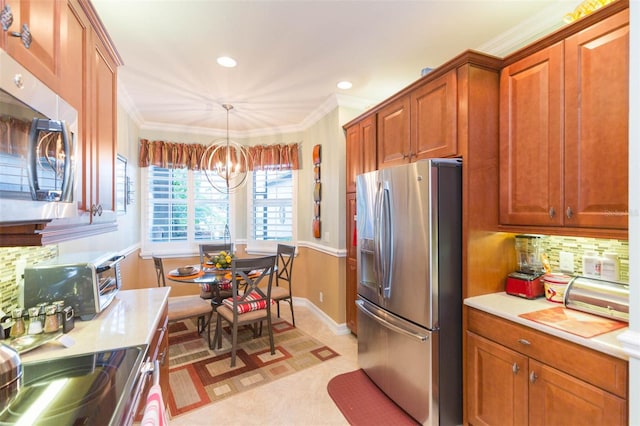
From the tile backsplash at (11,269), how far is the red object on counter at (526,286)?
9.52ft

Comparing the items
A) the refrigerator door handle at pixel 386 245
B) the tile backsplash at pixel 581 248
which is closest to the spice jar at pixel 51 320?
the refrigerator door handle at pixel 386 245

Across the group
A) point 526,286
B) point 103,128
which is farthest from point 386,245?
point 103,128

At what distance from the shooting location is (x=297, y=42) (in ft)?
7.88

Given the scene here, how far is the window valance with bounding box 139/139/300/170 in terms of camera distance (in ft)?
14.3

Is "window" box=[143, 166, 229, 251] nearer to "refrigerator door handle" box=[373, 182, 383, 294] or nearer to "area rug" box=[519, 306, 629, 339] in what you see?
"refrigerator door handle" box=[373, 182, 383, 294]

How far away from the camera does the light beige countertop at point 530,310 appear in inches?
51.8

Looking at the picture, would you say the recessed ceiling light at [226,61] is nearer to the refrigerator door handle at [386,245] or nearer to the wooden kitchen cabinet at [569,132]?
the refrigerator door handle at [386,245]

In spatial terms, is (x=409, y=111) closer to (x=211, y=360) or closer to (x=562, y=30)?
(x=562, y=30)

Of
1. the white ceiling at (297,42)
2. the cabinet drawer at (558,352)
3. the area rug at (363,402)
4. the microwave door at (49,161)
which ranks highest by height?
the white ceiling at (297,42)

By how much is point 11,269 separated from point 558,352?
2791mm

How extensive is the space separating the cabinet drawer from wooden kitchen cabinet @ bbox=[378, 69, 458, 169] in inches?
44.3

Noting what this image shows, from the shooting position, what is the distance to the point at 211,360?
116 inches

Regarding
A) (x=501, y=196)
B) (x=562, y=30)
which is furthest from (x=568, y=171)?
(x=562, y=30)

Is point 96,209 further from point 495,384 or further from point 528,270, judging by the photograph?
point 528,270
